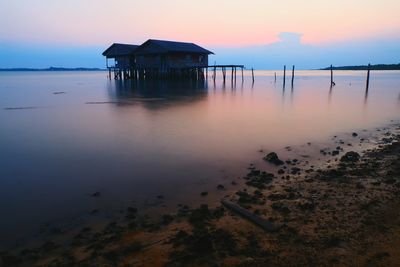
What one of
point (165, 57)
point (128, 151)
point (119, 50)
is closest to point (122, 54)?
point (119, 50)

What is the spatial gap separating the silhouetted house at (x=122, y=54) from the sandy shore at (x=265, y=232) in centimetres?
4356

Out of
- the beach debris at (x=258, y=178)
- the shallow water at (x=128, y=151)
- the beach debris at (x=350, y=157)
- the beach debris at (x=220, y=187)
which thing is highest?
the beach debris at (x=350, y=157)

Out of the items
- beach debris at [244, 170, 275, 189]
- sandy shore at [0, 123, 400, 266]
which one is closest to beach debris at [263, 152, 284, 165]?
beach debris at [244, 170, 275, 189]

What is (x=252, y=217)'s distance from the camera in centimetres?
511

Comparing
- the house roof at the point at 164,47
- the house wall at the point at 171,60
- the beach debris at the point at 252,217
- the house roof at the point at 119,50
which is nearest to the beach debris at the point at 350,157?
the beach debris at the point at 252,217

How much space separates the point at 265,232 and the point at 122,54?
155ft

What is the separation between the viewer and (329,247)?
421 centimetres

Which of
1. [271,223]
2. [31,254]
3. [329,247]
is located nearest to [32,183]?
[31,254]

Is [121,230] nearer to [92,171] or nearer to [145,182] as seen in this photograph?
[145,182]

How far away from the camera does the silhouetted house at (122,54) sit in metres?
48.5

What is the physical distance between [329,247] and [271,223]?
2.95 ft

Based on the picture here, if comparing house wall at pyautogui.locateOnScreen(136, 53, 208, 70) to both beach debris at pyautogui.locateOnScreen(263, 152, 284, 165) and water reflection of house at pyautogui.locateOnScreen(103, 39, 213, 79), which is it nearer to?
water reflection of house at pyautogui.locateOnScreen(103, 39, 213, 79)

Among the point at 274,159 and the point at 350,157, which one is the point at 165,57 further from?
the point at 350,157

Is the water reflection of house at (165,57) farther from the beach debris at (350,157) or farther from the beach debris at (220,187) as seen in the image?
the beach debris at (220,187)
